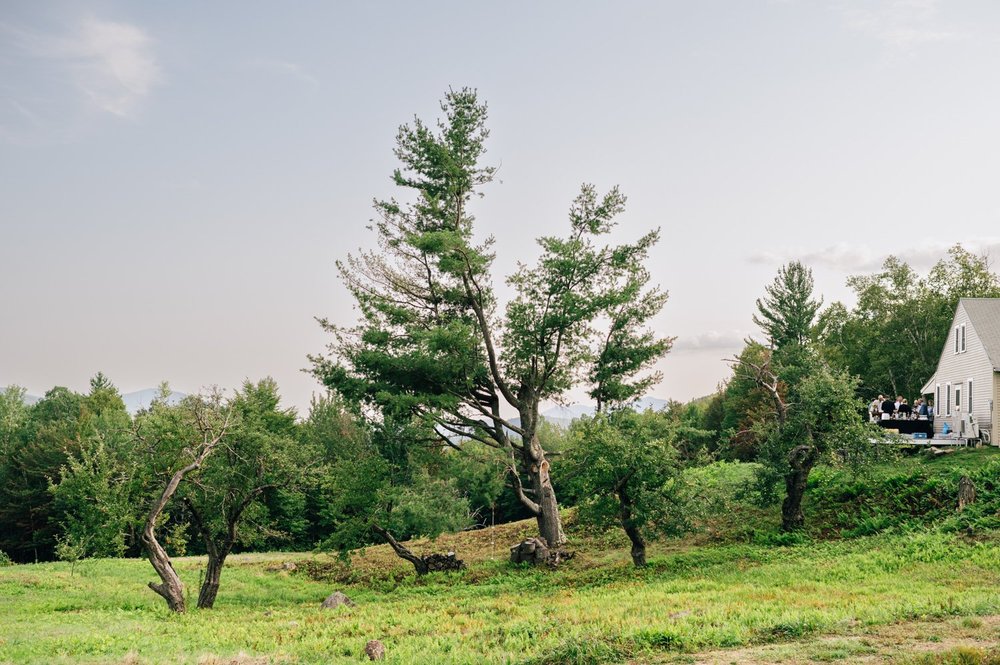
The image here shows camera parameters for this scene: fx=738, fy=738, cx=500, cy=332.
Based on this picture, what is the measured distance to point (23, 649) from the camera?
12742 millimetres

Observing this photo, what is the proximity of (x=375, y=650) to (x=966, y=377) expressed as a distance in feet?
103

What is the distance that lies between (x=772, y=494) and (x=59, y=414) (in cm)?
5826

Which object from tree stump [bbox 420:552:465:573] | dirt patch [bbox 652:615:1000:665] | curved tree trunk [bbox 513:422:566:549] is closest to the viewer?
dirt patch [bbox 652:615:1000:665]

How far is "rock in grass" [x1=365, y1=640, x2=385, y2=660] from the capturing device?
11.8m

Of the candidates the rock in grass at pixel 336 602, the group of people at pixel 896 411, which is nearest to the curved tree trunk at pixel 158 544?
the rock in grass at pixel 336 602

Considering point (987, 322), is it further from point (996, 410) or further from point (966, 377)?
point (996, 410)

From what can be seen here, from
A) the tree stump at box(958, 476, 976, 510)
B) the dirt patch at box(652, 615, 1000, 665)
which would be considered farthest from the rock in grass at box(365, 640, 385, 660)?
the tree stump at box(958, 476, 976, 510)

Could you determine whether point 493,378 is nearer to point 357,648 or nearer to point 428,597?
point 428,597

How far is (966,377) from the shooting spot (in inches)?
1303

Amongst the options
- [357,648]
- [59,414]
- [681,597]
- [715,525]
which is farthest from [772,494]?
[59,414]

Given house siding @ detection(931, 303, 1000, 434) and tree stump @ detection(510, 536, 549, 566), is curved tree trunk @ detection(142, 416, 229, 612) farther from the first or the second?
house siding @ detection(931, 303, 1000, 434)

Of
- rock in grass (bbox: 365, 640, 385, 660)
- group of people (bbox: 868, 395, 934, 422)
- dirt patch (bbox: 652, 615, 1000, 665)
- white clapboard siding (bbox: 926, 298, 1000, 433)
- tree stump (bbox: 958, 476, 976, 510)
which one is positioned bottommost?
rock in grass (bbox: 365, 640, 385, 660)

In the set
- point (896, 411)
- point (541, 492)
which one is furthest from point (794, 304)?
point (541, 492)

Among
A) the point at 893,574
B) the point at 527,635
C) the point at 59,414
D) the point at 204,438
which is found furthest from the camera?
the point at 59,414
